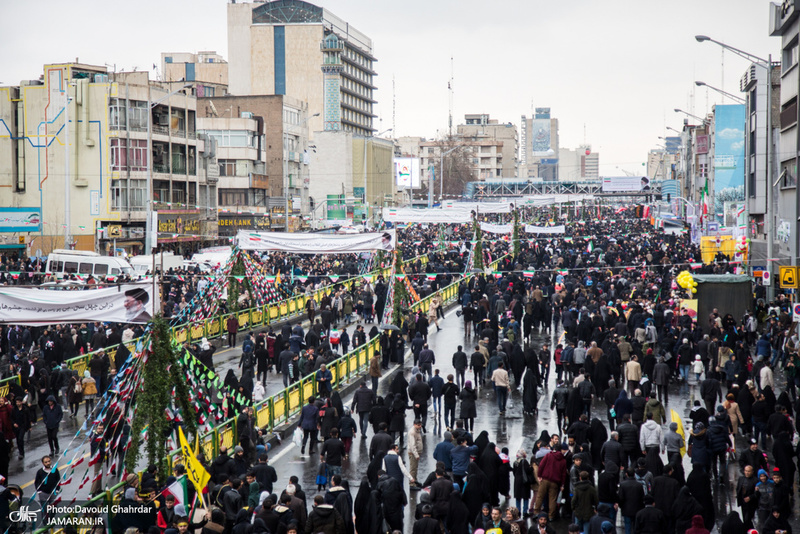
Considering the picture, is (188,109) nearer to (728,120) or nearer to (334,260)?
(334,260)

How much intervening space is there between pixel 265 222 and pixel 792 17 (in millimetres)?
37997

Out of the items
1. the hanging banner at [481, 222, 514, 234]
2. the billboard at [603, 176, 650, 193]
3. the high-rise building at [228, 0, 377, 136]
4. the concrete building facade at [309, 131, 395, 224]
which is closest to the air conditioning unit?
the hanging banner at [481, 222, 514, 234]

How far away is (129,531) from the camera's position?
9367 millimetres

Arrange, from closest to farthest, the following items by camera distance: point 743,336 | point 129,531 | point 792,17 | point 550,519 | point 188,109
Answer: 1. point 129,531
2. point 550,519
3. point 743,336
4. point 792,17
5. point 188,109

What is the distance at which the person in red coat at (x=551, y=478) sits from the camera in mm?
12203

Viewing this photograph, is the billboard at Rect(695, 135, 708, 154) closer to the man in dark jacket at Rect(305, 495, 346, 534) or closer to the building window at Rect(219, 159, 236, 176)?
the building window at Rect(219, 159, 236, 176)

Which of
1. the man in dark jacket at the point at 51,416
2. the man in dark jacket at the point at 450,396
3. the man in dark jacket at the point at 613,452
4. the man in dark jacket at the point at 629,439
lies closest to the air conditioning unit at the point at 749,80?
the man in dark jacket at the point at 450,396

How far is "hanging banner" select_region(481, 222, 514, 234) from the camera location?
43822mm

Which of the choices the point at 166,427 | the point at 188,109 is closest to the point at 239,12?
the point at 188,109

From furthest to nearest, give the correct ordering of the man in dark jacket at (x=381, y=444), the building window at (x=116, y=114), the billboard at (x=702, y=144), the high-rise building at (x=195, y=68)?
the high-rise building at (x=195, y=68) → the billboard at (x=702, y=144) → the building window at (x=116, y=114) → the man in dark jacket at (x=381, y=444)

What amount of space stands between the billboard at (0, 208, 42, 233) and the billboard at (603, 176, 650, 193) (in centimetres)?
7417

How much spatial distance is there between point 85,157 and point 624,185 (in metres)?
73.4

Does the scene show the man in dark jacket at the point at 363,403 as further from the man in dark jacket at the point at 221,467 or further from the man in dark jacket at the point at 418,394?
the man in dark jacket at the point at 221,467

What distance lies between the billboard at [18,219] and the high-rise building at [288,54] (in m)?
71.8
